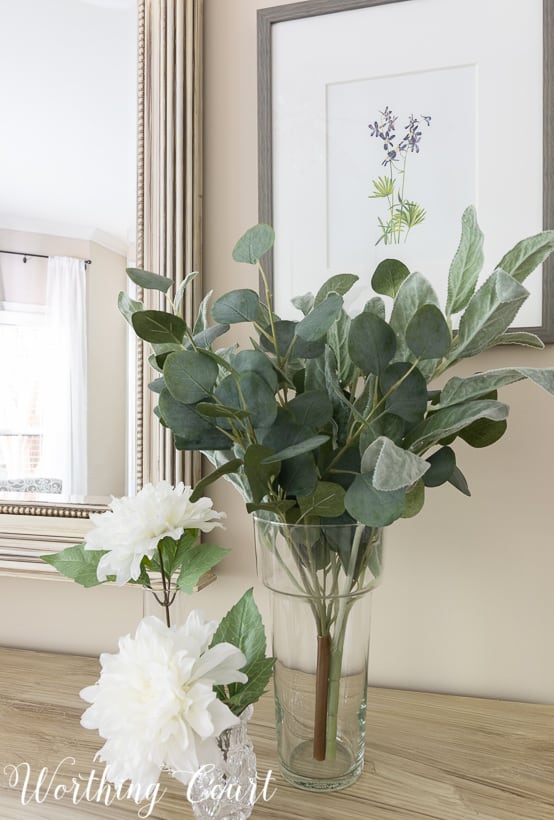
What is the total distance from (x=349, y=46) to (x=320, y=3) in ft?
0.25

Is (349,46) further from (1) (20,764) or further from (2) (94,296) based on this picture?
(1) (20,764)

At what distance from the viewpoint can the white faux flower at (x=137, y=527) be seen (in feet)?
2.08

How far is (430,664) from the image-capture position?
0.94 metres

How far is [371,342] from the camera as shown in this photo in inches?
22.3

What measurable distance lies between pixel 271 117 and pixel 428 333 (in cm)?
58

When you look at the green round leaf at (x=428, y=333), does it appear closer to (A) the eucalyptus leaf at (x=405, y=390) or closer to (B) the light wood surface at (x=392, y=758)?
(A) the eucalyptus leaf at (x=405, y=390)

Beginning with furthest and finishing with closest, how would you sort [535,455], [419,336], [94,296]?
[94,296] → [535,455] → [419,336]

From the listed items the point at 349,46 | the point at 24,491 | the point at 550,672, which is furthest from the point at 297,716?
the point at 349,46

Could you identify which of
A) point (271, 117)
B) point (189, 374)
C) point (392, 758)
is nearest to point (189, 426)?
point (189, 374)

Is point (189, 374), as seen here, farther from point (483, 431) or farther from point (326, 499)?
point (483, 431)

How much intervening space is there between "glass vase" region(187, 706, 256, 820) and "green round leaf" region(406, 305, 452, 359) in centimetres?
39

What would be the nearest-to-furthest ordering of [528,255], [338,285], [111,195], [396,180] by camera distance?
[528,255], [338,285], [396,180], [111,195]

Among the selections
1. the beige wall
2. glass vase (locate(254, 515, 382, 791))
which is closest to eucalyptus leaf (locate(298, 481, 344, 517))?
glass vase (locate(254, 515, 382, 791))

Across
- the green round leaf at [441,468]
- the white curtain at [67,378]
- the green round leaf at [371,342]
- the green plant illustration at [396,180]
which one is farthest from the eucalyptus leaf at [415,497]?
the white curtain at [67,378]
